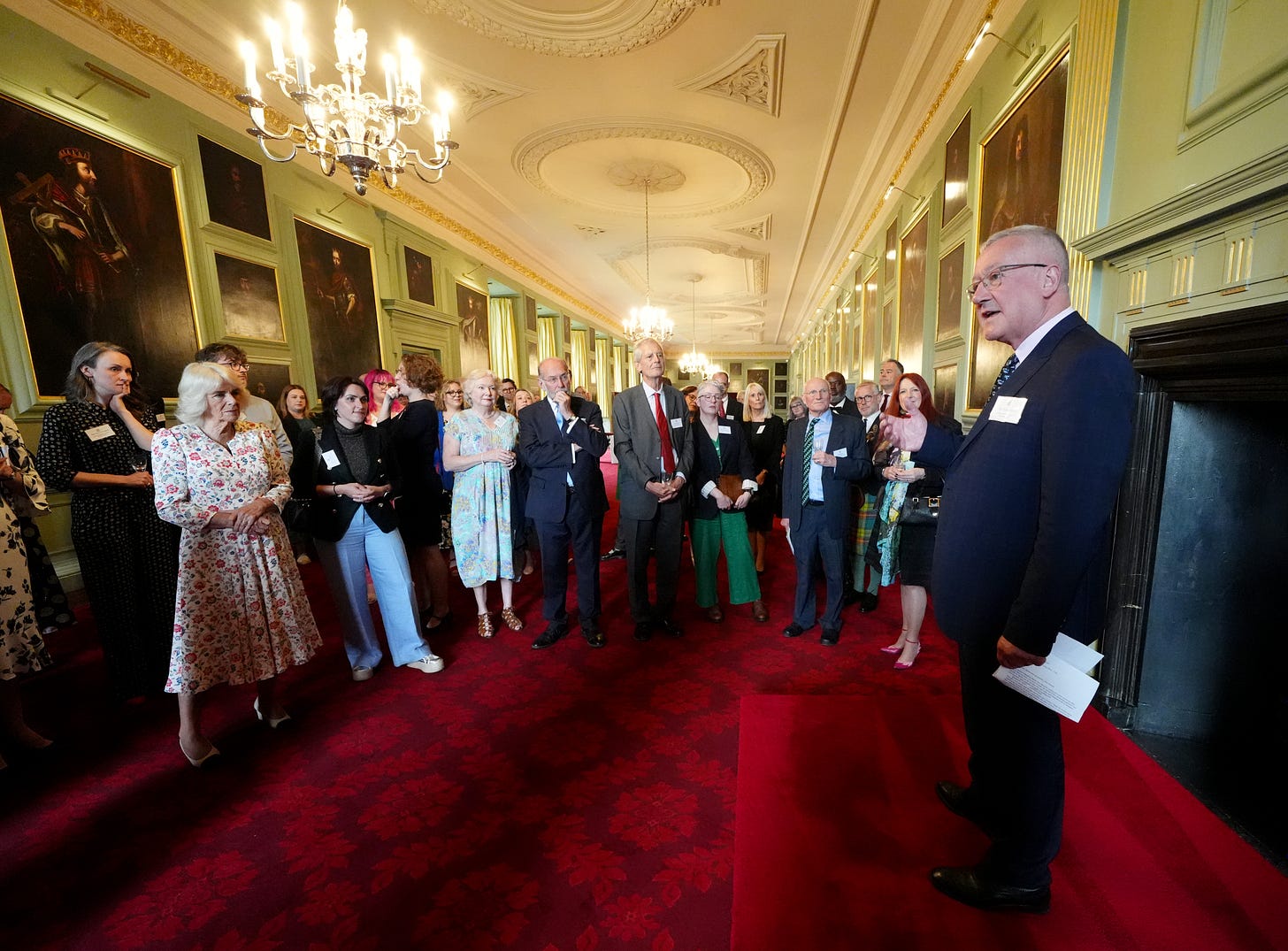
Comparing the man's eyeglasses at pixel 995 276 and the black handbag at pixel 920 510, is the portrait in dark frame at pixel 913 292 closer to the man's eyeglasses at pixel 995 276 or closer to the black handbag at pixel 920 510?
the black handbag at pixel 920 510

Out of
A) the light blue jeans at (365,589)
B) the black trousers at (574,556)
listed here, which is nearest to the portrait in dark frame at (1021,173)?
the black trousers at (574,556)

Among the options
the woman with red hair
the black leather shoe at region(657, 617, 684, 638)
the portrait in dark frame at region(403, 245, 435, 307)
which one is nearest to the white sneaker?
the black leather shoe at region(657, 617, 684, 638)

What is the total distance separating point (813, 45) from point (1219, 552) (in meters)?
4.73

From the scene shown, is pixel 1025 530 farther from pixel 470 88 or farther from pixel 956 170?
pixel 470 88

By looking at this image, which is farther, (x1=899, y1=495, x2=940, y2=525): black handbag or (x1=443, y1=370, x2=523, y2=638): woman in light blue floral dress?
(x1=443, y1=370, x2=523, y2=638): woman in light blue floral dress

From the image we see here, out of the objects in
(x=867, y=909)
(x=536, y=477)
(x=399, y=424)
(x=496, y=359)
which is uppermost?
(x=496, y=359)

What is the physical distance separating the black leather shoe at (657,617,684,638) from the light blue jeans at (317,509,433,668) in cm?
153

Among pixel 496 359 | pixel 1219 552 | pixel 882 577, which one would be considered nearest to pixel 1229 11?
pixel 1219 552

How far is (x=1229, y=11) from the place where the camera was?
6.02 ft

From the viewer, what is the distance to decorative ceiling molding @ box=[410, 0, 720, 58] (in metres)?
4.11

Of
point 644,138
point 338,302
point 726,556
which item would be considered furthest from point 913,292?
point 338,302

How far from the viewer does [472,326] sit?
9.30 m

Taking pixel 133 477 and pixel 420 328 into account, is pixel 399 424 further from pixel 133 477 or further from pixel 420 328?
pixel 420 328

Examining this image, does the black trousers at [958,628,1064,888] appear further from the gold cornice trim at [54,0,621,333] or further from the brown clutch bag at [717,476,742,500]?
the gold cornice trim at [54,0,621,333]
